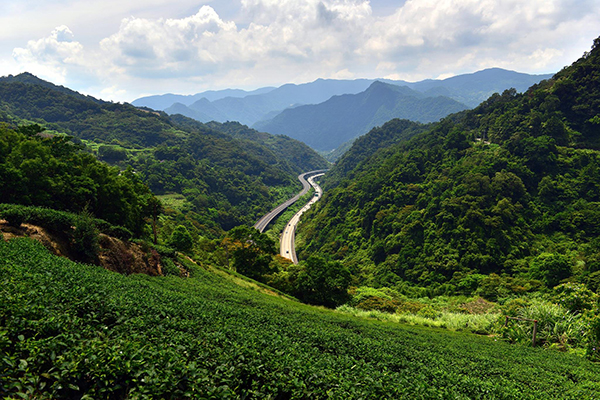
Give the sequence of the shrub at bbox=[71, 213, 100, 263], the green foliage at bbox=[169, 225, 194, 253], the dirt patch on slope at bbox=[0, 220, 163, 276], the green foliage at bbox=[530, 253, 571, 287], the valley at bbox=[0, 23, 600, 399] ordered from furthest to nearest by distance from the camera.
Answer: the green foliage at bbox=[530, 253, 571, 287]
the green foliage at bbox=[169, 225, 194, 253]
the shrub at bbox=[71, 213, 100, 263]
the dirt patch on slope at bbox=[0, 220, 163, 276]
the valley at bbox=[0, 23, 600, 399]

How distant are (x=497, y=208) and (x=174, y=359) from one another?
266 ft

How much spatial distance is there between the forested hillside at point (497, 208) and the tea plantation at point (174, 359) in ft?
159

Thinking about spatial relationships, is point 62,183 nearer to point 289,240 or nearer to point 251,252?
point 251,252

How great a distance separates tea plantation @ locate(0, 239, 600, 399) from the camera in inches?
238

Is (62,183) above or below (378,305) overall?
above

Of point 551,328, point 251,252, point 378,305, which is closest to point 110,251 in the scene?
point 251,252

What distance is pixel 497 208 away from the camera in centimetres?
7069

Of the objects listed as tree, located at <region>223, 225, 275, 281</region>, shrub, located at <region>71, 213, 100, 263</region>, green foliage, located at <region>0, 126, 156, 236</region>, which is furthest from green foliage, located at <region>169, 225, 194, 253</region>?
shrub, located at <region>71, 213, 100, 263</region>

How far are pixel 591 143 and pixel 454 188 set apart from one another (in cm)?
3958

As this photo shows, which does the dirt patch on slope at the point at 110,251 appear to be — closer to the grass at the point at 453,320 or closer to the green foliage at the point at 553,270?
the grass at the point at 453,320

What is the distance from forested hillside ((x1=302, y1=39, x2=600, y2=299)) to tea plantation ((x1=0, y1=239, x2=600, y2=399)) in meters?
48.6

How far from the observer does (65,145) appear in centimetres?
4069

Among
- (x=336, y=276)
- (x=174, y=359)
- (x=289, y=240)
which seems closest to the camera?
(x=174, y=359)

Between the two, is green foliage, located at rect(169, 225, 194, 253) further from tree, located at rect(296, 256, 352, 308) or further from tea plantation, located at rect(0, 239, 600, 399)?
tea plantation, located at rect(0, 239, 600, 399)
